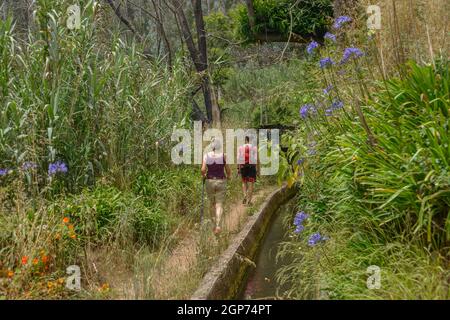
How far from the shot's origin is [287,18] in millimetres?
12867

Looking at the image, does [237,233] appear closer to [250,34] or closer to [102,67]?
[102,67]

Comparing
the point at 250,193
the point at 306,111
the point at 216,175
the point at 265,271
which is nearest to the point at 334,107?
the point at 306,111

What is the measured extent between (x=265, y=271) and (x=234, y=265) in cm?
66

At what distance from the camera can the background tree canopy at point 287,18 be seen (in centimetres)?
1269

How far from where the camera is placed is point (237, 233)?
7125mm

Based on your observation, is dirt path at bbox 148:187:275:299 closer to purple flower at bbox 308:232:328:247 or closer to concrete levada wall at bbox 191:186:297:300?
concrete levada wall at bbox 191:186:297:300

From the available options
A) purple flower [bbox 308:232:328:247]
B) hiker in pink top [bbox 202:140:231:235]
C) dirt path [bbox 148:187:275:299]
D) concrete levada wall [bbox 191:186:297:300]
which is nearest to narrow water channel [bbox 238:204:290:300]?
concrete levada wall [bbox 191:186:297:300]

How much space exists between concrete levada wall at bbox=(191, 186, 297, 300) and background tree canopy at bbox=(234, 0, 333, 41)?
579cm

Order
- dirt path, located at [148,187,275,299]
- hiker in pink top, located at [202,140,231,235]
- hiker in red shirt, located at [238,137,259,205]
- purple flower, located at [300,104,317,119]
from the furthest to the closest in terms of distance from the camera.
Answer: hiker in red shirt, located at [238,137,259,205], hiker in pink top, located at [202,140,231,235], purple flower, located at [300,104,317,119], dirt path, located at [148,187,275,299]

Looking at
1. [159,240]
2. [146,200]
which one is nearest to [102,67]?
[146,200]

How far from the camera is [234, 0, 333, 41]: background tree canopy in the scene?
12.7 m

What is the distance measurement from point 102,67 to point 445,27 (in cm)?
429

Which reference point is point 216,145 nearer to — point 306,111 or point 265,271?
point 306,111
